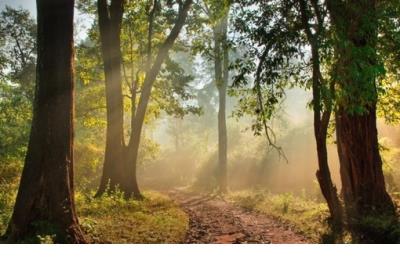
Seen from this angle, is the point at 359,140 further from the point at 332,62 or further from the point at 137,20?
the point at 137,20

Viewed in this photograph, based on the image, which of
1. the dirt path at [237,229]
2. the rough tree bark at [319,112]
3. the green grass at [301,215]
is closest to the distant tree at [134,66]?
the dirt path at [237,229]

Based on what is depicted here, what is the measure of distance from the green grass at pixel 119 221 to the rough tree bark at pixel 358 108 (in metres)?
3.81

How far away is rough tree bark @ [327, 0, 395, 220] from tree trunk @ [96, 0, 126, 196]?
7780 millimetres

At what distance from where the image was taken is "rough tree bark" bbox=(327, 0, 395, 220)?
8.80m

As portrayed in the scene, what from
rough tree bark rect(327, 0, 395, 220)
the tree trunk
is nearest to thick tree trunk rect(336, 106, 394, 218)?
rough tree bark rect(327, 0, 395, 220)

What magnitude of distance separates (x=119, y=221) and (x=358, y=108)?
5486 millimetres

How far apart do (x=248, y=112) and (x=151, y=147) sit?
1360 cm

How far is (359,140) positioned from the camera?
1106 centimetres

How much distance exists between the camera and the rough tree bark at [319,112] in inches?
362

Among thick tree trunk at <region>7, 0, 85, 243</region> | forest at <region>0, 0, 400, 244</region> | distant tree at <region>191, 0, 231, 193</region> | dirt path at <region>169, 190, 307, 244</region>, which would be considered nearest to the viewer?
thick tree trunk at <region>7, 0, 85, 243</region>

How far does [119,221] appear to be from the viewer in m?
10.8

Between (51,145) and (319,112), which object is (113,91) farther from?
(319,112)

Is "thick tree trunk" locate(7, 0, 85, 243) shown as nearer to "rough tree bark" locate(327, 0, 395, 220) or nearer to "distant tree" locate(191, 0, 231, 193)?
"rough tree bark" locate(327, 0, 395, 220)
